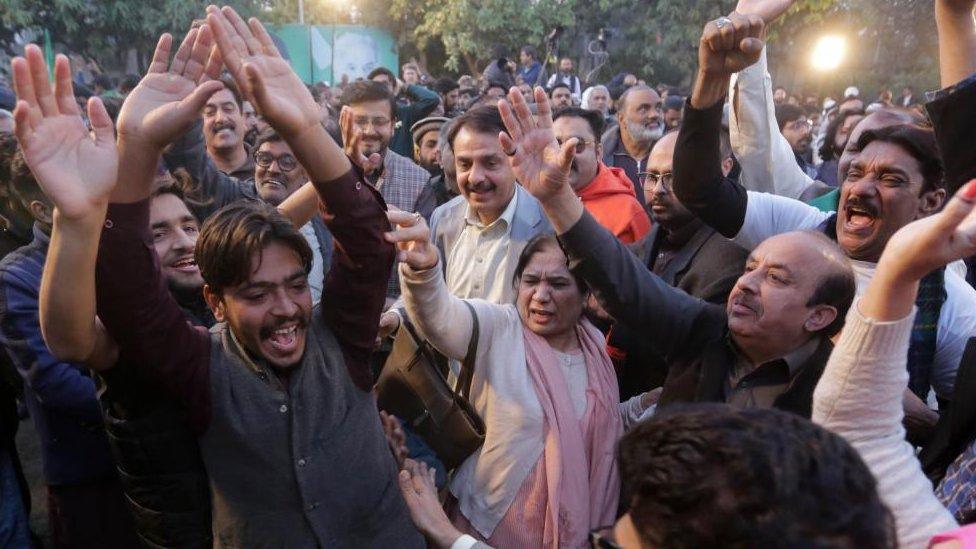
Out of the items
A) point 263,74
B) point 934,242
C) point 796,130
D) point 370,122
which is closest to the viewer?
point 934,242

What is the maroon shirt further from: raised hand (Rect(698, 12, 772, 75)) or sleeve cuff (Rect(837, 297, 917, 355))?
raised hand (Rect(698, 12, 772, 75))

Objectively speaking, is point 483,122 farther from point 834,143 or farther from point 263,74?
point 834,143

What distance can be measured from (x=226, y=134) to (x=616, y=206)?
217 cm

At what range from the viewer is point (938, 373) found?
2191 millimetres

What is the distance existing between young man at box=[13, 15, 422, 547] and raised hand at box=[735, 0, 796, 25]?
1.31 m

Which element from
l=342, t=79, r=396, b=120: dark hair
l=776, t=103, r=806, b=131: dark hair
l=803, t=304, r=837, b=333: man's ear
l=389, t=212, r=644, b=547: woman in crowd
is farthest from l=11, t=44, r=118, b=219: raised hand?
l=776, t=103, r=806, b=131: dark hair

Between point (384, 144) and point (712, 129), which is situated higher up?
point (712, 129)

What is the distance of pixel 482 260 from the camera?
3.02m

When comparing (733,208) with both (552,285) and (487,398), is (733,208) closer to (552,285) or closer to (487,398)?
(552,285)

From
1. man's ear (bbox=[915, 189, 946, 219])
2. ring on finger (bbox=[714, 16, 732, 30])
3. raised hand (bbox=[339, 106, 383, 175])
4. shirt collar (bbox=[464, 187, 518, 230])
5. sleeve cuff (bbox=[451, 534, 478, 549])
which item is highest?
ring on finger (bbox=[714, 16, 732, 30])

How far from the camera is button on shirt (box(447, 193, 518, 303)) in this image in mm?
2932

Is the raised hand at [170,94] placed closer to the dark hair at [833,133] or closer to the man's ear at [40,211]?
the man's ear at [40,211]

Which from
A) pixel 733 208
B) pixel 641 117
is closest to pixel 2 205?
pixel 733 208

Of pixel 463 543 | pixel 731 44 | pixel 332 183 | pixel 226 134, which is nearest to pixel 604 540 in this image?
pixel 463 543
